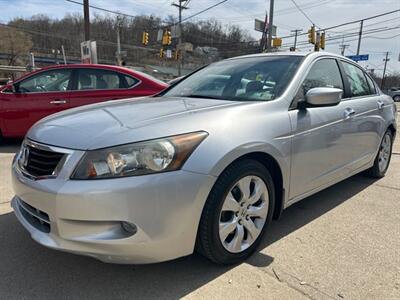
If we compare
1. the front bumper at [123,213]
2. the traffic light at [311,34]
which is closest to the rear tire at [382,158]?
the front bumper at [123,213]

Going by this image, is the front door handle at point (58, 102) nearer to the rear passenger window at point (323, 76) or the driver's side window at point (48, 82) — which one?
the driver's side window at point (48, 82)

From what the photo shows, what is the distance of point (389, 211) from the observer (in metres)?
3.68

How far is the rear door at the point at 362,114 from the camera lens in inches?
145

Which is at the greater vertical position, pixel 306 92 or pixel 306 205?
pixel 306 92

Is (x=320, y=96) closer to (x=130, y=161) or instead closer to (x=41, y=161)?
(x=130, y=161)

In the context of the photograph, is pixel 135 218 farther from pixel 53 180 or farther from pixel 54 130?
pixel 54 130

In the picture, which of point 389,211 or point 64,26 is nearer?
point 389,211

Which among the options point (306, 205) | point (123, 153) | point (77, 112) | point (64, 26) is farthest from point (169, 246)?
point (64, 26)

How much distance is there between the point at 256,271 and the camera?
2518mm

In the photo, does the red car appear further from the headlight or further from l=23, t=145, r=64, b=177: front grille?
the headlight

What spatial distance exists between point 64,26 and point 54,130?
55842 millimetres

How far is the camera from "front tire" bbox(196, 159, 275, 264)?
2289 millimetres

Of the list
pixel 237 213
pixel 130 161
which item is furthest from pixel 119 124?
pixel 237 213

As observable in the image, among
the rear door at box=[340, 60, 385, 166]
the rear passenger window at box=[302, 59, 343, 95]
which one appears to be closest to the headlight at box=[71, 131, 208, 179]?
the rear passenger window at box=[302, 59, 343, 95]
